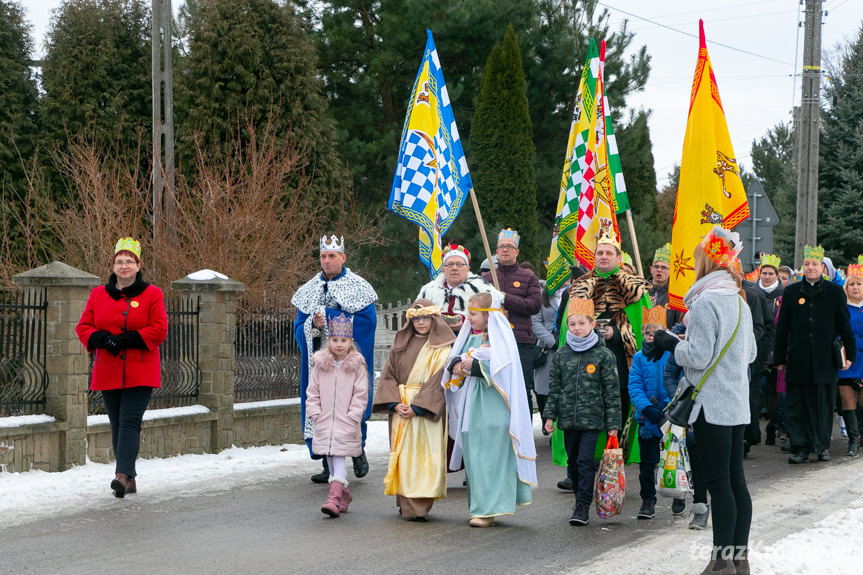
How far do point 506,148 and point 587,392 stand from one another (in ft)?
59.3

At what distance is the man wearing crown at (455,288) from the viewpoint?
9.75 m

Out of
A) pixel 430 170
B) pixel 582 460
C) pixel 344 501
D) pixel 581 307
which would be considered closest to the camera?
pixel 582 460

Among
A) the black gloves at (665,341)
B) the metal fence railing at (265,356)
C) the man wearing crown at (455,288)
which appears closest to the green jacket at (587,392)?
the man wearing crown at (455,288)

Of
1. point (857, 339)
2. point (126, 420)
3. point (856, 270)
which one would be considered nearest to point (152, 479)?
point (126, 420)

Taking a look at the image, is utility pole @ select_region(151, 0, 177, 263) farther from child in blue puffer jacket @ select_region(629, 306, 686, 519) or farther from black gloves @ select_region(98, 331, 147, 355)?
child in blue puffer jacket @ select_region(629, 306, 686, 519)

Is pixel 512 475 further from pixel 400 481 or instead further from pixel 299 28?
pixel 299 28

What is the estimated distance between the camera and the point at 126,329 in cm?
920

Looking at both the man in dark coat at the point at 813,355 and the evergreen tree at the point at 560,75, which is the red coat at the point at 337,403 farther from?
the evergreen tree at the point at 560,75

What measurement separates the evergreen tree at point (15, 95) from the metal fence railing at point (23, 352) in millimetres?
16018

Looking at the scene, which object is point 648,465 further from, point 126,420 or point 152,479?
point 152,479

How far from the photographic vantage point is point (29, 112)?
91.7ft

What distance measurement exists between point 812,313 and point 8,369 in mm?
8404

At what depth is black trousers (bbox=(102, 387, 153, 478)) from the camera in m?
9.06

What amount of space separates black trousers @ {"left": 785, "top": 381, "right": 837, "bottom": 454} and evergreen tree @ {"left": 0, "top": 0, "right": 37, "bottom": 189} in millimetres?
19078
